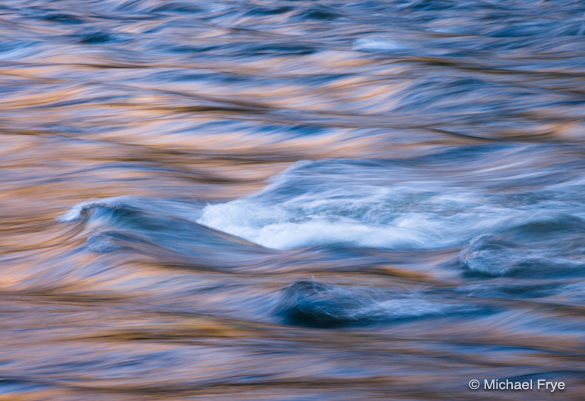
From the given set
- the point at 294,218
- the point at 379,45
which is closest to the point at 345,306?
the point at 294,218

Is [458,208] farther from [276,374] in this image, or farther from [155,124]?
[155,124]

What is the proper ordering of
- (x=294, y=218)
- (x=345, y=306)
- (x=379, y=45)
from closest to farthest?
(x=345, y=306) < (x=294, y=218) < (x=379, y=45)

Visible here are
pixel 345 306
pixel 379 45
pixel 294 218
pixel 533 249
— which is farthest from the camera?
pixel 379 45

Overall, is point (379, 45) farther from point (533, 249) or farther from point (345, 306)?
point (345, 306)

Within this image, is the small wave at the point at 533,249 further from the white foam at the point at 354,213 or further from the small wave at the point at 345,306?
the small wave at the point at 345,306

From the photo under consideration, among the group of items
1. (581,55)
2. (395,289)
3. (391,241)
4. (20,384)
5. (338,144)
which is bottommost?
(20,384)

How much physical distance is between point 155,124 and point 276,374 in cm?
531

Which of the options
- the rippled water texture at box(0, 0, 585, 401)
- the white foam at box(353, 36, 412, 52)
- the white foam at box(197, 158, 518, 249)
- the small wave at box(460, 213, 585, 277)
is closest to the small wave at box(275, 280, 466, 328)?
the rippled water texture at box(0, 0, 585, 401)

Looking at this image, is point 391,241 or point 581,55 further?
point 581,55

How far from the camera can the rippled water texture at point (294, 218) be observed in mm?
2926

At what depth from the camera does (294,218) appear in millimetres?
5066

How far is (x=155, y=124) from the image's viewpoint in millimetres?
7910

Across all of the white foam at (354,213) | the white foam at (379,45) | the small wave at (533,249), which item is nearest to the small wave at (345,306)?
the small wave at (533,249)

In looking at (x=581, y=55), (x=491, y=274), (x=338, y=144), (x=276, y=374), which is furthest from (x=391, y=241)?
(x=581, y=55)
